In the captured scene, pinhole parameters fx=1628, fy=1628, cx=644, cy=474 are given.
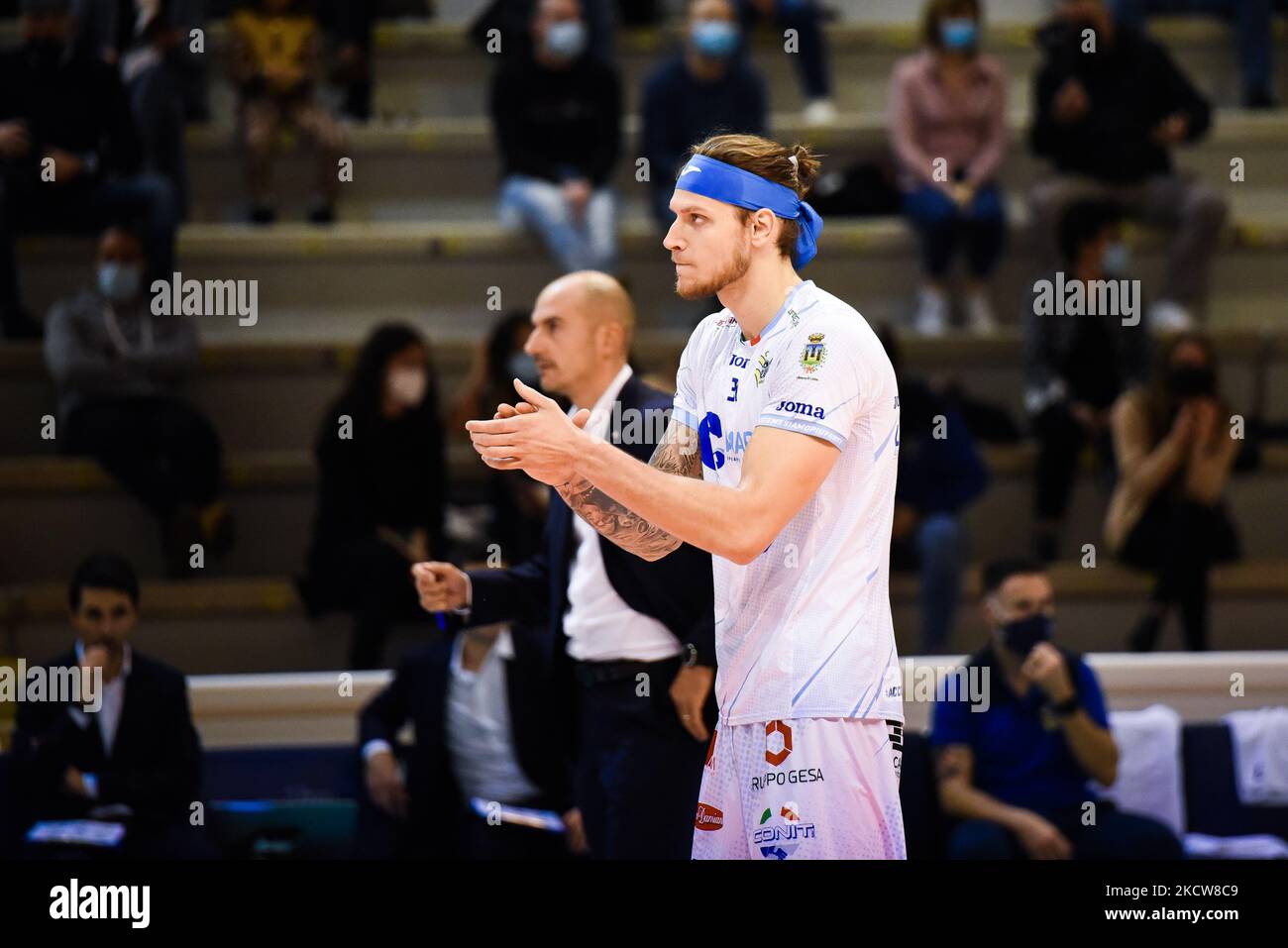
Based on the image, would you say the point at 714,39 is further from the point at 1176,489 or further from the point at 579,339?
the point at 579,339

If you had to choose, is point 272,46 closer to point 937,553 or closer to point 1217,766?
point 937,553

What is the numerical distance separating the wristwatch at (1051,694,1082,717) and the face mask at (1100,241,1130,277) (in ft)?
8.36

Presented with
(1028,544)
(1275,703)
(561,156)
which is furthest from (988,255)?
(1275,703)

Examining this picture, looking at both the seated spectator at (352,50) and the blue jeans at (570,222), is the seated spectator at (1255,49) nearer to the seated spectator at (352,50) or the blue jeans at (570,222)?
the blue jeans at (570,222)

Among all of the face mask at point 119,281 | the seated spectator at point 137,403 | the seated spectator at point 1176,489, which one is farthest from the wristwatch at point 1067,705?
the face mask at point 119,281

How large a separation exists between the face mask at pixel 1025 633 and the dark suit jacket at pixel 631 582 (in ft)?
5.19

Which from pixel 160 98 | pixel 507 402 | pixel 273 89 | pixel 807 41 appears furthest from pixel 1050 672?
pixel 160 98

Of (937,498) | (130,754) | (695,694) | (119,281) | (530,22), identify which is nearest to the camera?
(695,694)

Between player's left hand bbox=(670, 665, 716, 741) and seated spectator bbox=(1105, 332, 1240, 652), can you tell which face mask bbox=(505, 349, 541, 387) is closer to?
seated spectator bbox=(1105, 332, 1240, 652)

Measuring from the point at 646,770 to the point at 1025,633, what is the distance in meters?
1.73

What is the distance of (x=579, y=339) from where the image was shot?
4059 mm

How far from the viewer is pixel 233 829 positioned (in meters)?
4.99

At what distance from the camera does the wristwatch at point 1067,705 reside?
198 inches

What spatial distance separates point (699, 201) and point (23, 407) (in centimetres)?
466
